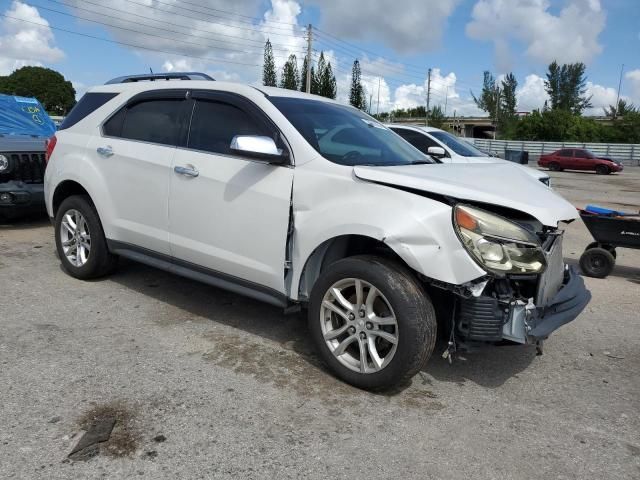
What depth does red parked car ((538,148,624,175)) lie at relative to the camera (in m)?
32.7

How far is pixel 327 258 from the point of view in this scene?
3.69m

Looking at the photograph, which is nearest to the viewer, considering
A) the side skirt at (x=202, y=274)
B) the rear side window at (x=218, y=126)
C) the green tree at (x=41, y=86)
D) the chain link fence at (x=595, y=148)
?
the side skirt at (x=202, y=274)

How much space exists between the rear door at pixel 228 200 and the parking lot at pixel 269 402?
61 cm

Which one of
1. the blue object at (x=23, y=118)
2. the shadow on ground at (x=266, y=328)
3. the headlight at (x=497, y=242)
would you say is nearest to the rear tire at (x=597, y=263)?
the shadow on ground at (x=266, y=328)

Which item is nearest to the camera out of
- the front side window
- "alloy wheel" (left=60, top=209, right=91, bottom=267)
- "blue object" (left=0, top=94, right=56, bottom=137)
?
"alloy wheel" (left=60, top=209, right=91, bottom=267)

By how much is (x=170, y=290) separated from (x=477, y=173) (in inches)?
119

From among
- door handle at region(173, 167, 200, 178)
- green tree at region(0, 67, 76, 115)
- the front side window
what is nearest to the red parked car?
the front side window

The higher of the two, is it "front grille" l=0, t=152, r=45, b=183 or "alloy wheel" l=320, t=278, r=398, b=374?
"front grille" l=0, t=152, r=45, b=183

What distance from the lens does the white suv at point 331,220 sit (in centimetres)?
312

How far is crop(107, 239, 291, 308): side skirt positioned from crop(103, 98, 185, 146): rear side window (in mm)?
921

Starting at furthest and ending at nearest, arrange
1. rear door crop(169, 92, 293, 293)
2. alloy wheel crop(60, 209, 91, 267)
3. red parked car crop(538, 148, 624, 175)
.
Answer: red parked car crop(538, 148, 624, 175) < alloy wheel crop(60, 209, 91, 267) < rear door crop(169, 92, 293, 293)

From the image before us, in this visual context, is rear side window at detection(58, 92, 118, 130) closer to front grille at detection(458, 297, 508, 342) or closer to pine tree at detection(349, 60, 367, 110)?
front grille at detection(458, 297, 508, 342)

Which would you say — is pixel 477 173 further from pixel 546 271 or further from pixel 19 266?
pixel 19 266

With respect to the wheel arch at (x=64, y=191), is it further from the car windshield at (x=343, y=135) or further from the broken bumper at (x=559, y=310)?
the broken bumper at (x=559, y=310)
